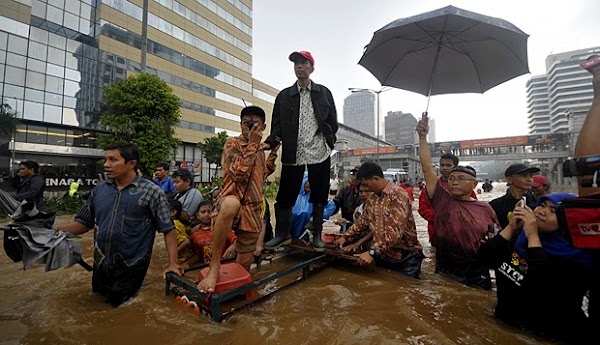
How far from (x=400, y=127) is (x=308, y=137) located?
361 ft

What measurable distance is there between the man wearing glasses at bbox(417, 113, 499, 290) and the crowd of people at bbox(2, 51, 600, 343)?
0.03ft

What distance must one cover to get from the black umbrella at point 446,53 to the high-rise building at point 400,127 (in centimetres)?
10376

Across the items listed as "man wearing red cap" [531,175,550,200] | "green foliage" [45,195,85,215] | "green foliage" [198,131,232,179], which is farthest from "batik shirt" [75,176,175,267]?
"green foliage" [198,131,232,179]

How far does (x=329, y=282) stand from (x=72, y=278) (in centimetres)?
273

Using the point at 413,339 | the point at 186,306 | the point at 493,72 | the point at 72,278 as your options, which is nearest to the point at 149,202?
the point at 186,306

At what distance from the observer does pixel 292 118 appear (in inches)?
123

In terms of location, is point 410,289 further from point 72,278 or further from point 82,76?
point 82,76

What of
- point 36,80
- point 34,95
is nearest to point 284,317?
point 34,95

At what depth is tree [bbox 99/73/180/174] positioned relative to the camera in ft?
43.9

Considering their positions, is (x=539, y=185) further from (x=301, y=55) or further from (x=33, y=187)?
(x=33, y=187)

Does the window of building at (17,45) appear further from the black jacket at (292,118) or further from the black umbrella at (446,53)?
the black umbrella at (446,53)

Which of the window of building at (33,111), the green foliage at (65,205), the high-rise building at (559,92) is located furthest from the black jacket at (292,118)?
the high-rise building at (559,92)

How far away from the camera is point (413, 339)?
1785mm

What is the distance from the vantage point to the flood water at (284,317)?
1.78 metres
